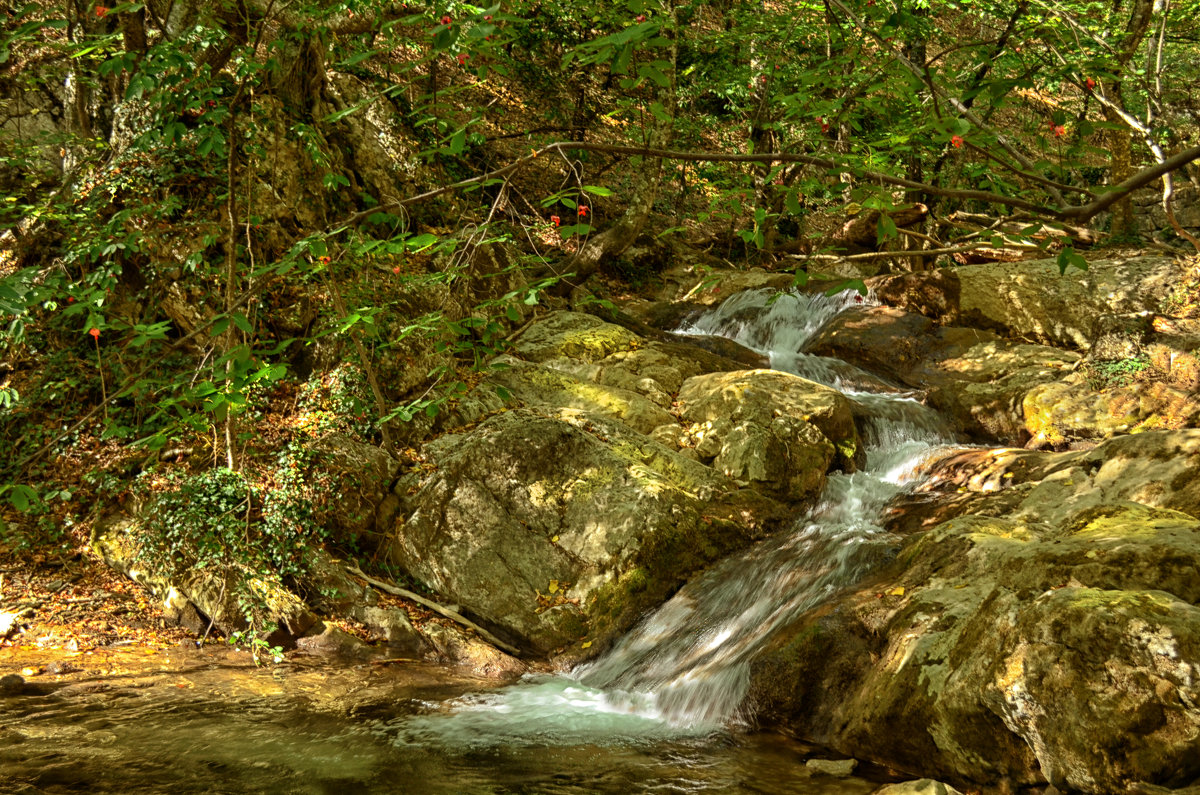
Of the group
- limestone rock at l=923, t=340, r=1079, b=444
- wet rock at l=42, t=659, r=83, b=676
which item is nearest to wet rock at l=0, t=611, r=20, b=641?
wet rock at l=42, t=659, r=83, b=676

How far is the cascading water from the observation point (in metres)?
5.08

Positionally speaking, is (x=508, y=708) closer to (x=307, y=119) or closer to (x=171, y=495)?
(x=171, y=495)

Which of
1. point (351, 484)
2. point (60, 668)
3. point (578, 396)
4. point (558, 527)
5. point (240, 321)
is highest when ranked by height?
point (240, 321)

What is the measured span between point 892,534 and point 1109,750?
341 cm

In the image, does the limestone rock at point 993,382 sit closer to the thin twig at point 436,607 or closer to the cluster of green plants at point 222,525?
the thin twig at point 436,607

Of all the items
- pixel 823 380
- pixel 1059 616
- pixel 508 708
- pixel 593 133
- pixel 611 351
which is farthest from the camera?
pixel 593 133

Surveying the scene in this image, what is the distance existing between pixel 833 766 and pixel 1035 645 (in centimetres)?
137

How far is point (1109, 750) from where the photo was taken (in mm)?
3271

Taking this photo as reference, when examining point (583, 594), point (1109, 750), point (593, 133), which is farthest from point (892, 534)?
point (593, 133)

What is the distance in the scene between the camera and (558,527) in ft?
23.5

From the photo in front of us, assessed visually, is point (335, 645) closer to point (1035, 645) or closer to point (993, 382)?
point (1035, 645)

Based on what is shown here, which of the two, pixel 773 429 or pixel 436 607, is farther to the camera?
pixel 773 429

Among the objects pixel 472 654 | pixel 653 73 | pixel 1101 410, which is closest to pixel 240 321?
pixel 653 73

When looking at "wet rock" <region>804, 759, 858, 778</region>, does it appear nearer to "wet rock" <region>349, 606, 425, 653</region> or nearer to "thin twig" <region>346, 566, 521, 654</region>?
"thin twig" <region>346, 566, 521, 654</region>
